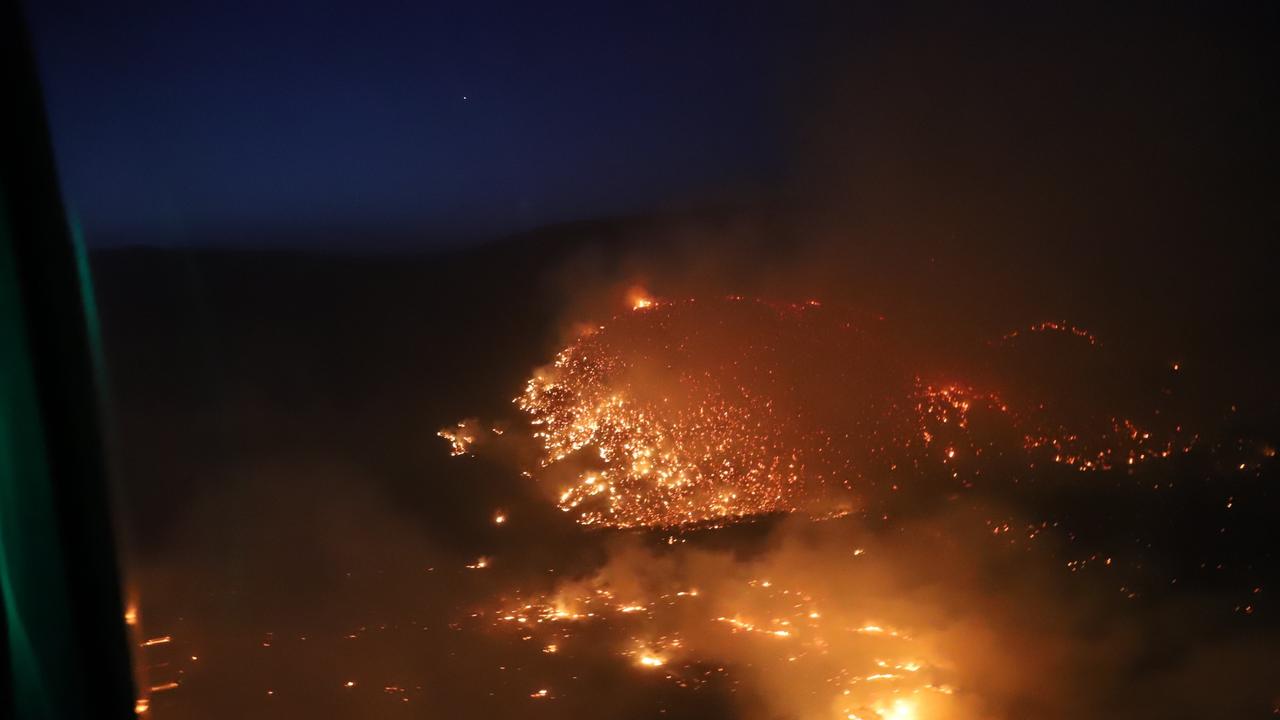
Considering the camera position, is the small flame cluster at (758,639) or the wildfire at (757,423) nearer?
the small flame cluster at (758,639)

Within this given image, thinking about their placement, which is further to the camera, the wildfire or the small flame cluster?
the wildfire

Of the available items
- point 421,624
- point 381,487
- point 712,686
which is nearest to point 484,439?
point 381,487

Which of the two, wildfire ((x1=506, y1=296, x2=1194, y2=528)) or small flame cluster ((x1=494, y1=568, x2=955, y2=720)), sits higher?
wildfire ((x1=506, y1=296, x2=1194, y2=528))

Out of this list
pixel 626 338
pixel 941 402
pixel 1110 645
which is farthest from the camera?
pixel 626 338

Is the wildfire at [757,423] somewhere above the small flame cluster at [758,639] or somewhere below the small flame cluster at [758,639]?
above

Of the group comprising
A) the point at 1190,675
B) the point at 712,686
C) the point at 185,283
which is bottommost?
the point at 1190,675

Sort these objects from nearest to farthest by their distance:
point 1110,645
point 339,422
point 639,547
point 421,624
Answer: point 1110,645, point 421,624, point 639,547, point 339,422

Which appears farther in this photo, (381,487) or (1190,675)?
(381,487)

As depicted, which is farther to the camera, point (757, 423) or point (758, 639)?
point (757, 423)

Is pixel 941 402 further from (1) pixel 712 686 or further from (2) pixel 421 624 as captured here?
(2) pixel 421 624

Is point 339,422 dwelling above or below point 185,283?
below

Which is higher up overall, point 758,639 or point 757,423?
point 757,423
